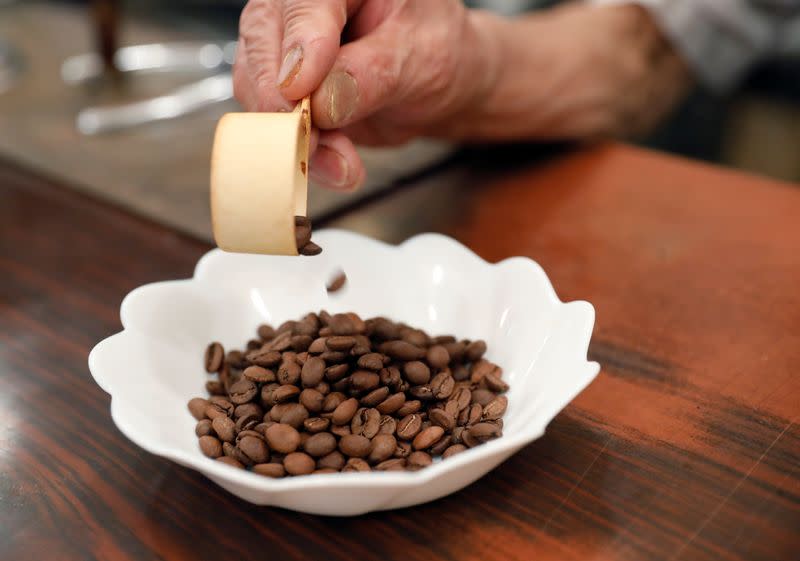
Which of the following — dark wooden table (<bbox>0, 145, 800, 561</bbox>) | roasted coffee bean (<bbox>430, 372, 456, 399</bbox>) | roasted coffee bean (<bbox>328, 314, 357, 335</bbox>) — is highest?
roasted coffee bean (<bbox>328, 314, 357, 335</bbox>)

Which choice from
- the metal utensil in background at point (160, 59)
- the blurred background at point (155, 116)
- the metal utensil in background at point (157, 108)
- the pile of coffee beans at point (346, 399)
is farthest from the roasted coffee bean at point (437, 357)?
the metal utensil in background at point (160, 59)

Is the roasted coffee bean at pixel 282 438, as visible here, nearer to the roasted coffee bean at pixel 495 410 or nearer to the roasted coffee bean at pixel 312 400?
the roasted coffee bean at pixel 312 400

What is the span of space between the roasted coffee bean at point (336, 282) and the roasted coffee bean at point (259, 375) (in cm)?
21

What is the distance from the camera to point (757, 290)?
1.14m

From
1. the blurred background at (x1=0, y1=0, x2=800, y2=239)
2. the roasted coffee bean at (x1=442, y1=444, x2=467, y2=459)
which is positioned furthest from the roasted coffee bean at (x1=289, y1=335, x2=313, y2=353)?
the blurred background at (x1=0, y1=0, x2=800, y2=239)

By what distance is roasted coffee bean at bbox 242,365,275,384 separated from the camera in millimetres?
851

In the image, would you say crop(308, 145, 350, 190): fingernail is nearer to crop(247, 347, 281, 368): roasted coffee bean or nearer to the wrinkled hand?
the wrinkled hand

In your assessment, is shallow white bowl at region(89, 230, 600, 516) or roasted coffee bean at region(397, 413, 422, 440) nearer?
shallow white bowl at region(89, 230, 600, 516)

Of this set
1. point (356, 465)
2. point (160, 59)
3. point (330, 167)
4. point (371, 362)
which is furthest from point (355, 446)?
point (160, 59)

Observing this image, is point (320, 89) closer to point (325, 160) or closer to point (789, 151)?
point (325, 160)

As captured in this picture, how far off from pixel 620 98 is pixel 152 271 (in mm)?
1110

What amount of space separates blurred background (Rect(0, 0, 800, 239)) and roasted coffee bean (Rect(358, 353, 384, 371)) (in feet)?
1.79

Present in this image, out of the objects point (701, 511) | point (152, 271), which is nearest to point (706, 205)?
point (701, 511)

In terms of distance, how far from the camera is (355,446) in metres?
0.76
